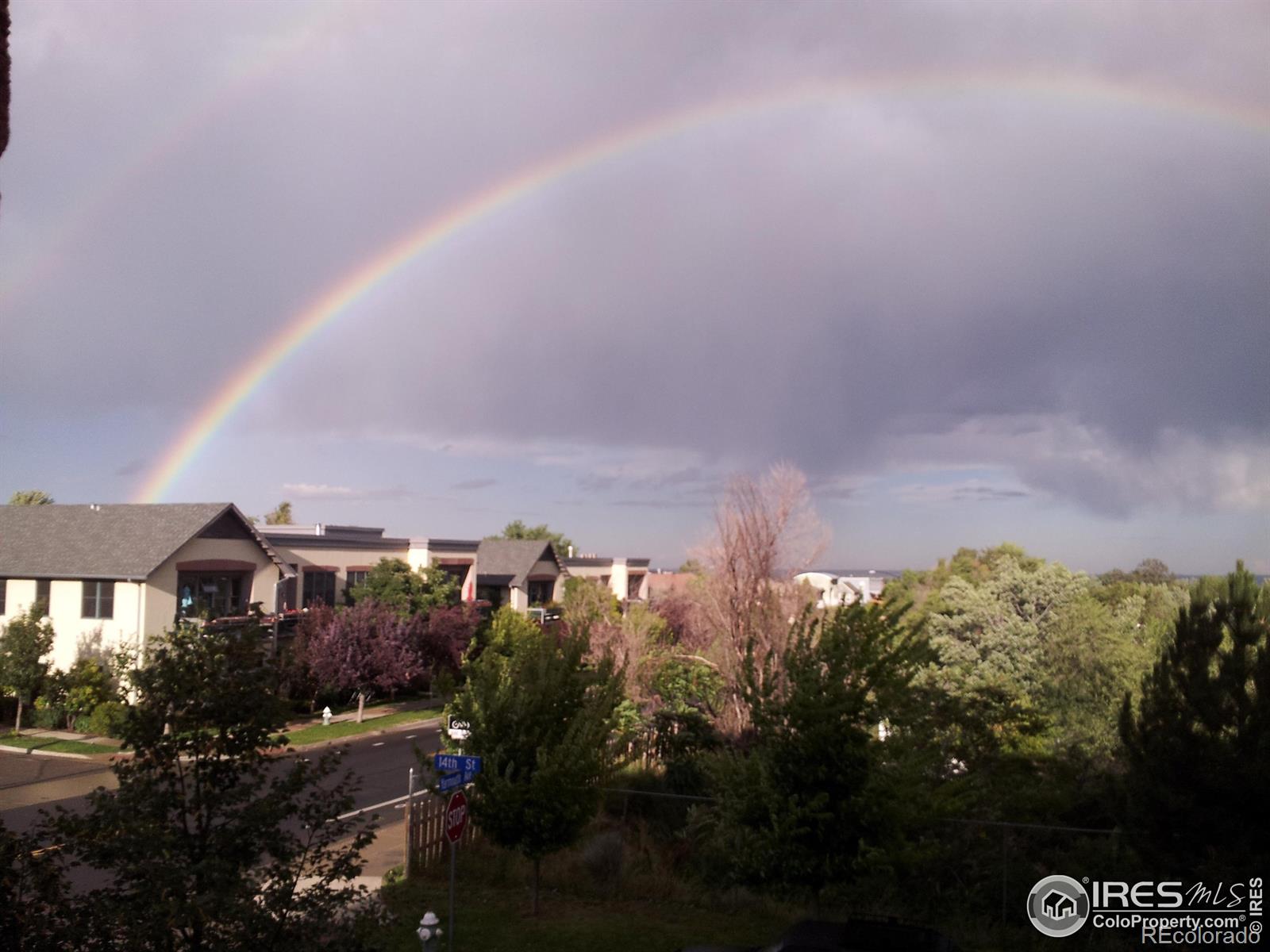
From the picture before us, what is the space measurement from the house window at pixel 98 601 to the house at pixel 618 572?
38.7m

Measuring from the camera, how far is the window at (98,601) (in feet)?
123

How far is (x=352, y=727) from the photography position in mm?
37688

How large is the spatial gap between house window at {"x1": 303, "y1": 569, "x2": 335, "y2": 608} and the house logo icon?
3809 centimetres

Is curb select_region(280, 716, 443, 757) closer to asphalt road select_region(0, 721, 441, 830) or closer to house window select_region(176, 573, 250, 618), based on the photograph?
asphalt road select_region(0, 721, 441, 830)

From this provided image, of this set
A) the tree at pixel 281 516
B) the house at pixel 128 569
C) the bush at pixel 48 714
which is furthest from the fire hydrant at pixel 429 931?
the tree at pixel 281 516

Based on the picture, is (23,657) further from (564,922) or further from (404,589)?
(564,922)

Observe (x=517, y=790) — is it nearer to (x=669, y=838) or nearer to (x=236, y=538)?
(x=669, y=838)

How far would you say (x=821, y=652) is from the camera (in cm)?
1336

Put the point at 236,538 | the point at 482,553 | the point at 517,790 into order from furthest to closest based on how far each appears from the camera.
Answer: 1. the point at 482,553
2. the point at 236,538
3. the point at 517,790

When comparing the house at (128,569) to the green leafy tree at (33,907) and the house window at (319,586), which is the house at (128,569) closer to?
the house window at (319,586)

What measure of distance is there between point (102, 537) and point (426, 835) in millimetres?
28659

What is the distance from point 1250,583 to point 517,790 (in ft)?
37.4

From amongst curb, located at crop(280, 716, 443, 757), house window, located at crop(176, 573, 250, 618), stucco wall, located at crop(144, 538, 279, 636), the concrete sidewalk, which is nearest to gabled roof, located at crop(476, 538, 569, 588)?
the concrete sidewalk

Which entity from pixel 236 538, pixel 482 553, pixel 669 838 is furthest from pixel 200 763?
pixel 482 553
